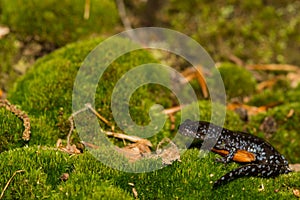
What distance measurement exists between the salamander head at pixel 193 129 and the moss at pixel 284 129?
1105mm

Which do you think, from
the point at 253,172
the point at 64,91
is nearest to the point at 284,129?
the point at 253,172

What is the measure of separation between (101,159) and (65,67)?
1.98 meters

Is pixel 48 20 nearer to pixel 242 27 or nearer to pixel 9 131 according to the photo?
pixel 9 131

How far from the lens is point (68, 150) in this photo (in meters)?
4.44

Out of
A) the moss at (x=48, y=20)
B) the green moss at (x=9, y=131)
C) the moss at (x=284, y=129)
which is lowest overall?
the moss at (x=284, y=129)

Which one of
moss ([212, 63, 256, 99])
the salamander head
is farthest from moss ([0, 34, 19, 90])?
moss ([212, 63, 256, 99])

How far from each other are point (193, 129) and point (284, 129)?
Result: 163 cm

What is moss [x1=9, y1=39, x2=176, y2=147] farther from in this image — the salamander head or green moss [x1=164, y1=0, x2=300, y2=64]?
green moss [x1=164, y1=0, x2=300, y2=64]

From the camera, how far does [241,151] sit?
189 inches

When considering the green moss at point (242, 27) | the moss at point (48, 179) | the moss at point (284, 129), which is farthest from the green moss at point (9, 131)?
the green moss at point (242, 27)

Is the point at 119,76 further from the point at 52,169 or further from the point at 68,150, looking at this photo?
the point at 52,169

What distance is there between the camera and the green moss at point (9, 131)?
4.51 metres

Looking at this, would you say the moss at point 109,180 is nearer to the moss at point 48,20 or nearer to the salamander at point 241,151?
the salamander at point 241,151

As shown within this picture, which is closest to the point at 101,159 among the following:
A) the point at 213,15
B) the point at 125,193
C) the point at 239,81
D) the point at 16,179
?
the point at 125,193
